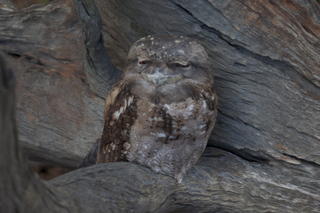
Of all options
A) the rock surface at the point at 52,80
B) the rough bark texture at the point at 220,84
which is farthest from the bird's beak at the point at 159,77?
the rock surface at the point at 52,80

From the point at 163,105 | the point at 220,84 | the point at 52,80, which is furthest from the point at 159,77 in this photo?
the point at 52,80

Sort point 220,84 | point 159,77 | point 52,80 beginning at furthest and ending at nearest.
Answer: point 52,80, point 220,84, point 159,77

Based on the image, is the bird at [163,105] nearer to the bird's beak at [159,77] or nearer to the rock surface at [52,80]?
the bird's beak at [159,77]

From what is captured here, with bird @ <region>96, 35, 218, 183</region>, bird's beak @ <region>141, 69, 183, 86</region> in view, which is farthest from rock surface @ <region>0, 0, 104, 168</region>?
bird's beak @ <region>141, 69, 183, 86</region>

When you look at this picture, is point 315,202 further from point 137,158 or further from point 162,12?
point 162,12

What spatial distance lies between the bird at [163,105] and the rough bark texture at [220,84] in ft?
0.42

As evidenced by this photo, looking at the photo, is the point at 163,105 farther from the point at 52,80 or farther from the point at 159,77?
the point at 52,80

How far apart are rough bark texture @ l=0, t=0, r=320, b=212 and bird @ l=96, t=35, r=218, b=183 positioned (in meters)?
0.13

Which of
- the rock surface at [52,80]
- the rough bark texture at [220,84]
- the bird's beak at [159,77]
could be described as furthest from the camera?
the rock surface at [52,80]

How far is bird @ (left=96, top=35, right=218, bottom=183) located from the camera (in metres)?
1.92

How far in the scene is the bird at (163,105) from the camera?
192cm

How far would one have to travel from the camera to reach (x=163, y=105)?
194 cm

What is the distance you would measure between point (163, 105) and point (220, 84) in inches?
18.8

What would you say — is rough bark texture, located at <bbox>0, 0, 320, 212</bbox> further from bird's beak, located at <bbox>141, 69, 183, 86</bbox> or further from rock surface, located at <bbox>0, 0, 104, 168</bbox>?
bird's beak, located at <bbox>141, 69, 183, 86</bbox>
